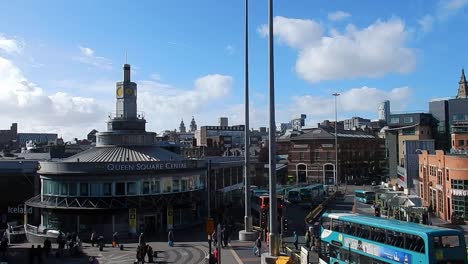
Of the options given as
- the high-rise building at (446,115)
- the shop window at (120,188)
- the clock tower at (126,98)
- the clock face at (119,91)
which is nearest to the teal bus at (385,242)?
the shop window at (120,188)

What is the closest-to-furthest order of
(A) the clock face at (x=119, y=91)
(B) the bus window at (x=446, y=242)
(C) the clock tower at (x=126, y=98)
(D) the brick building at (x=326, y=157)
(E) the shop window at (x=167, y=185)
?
(B) the bus window at (x=446, y=242) → (E) the shop window at (x=167, y=185) → (C) the clock tower at (x=126, y=98) → (A) the clock face at (x=119, y=91) → (D) the brick building at (x=326, y=157)

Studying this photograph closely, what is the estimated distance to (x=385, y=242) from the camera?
24781mm

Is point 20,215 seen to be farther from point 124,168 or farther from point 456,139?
point 456,139

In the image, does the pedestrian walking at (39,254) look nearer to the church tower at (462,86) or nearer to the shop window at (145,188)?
the shop window at (145,188)

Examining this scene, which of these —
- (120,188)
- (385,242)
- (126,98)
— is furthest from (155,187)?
(385,242)

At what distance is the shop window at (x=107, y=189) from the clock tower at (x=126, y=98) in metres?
12.9

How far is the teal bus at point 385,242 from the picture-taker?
852 inches

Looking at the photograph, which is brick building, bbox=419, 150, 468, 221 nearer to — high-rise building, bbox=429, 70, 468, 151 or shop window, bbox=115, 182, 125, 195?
shop window, bbox=115, 182, 125, 195

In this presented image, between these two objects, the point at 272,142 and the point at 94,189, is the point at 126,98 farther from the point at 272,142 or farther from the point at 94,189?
the point at 272,142

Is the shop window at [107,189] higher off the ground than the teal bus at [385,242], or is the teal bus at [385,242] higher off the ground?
the shop window at [107,189]

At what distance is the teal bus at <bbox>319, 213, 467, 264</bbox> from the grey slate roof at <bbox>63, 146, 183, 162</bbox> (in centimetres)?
2366

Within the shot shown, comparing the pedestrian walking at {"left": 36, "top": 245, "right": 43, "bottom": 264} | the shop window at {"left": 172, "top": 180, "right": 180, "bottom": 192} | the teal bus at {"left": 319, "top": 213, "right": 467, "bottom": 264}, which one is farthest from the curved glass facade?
the teal bus at {"left": 319, "top": 213, "right": 467, "bottom": 264}

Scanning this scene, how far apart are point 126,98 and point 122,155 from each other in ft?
31.9

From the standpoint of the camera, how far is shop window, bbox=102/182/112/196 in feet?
149
